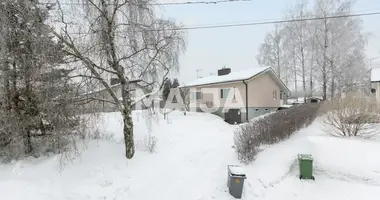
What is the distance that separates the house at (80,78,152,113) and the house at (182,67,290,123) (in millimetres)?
10605

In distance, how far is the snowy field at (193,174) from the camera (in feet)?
19.4

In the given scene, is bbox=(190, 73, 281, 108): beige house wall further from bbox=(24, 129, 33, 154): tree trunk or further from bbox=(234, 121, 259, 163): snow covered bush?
bbox=(24, 129, 33, 154): tree trunk

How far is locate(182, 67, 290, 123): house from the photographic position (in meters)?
18.2

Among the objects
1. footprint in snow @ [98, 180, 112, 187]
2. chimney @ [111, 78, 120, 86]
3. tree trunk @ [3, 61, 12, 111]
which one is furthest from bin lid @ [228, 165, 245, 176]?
tree trunk @ [3, 61, 12, 111]

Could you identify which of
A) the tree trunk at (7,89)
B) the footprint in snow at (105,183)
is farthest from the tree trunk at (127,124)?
the tree trunk at (7,89)

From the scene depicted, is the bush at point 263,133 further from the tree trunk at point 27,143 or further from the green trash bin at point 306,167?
the tree trunk at point 27,143

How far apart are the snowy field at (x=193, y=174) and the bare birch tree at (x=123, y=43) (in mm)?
1006

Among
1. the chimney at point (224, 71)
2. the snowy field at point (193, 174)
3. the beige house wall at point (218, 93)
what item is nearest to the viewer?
the snowy field at point (193, 174)

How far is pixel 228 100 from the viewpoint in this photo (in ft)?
62.8

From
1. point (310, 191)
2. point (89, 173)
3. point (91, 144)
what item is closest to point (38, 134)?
point (91, 144)

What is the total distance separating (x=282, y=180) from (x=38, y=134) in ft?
23.6

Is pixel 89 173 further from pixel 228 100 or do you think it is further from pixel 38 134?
pixel 228 100

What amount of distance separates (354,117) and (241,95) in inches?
395

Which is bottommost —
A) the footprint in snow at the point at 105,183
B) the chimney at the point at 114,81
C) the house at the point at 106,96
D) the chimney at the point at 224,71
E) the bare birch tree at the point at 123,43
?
the footprint in snow at the point at 105,183
